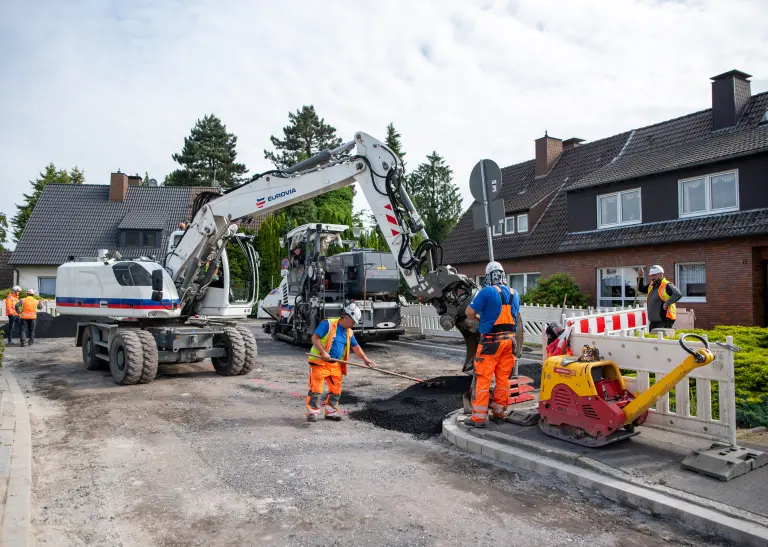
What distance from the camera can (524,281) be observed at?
75.2 ft

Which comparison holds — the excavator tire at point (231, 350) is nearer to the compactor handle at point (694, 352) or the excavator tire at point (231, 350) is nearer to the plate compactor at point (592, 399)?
the plate compactor at point (592, 399)

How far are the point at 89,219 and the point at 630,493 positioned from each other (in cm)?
3606

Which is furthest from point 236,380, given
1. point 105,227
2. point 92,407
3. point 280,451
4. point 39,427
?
point 105,227

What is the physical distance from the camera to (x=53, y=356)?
14.2 m

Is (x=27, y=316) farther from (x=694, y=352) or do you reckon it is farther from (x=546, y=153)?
(x=546, y=153)

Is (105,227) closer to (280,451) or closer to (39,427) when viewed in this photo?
(39,427)

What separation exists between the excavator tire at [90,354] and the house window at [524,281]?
1517cm

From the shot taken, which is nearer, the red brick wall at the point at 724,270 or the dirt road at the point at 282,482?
the dirt road at the point at 282,482

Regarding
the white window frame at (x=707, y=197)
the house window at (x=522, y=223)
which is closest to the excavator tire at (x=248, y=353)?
the white window frame at (x=707, y=197)

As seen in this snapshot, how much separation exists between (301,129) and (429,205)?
41.5ft

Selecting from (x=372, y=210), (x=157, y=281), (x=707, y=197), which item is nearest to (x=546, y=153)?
(x=707, y=197)

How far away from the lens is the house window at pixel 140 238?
110 feet

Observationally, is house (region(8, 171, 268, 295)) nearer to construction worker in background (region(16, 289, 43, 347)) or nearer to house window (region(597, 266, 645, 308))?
construction worker in background (region(16, 289, 43, 347))

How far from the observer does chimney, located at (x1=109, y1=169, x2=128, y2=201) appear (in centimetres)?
3562
